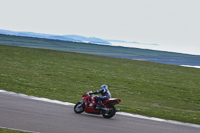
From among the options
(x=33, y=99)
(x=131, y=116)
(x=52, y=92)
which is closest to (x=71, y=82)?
(x=52, y=92)

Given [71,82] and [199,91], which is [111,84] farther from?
[199,91]

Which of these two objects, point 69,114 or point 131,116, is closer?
point 69,114

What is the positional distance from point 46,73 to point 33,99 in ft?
48.9

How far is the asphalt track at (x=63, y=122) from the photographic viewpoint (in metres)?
13.0

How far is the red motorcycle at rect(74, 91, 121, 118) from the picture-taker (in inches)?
663

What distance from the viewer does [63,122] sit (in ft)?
46.8

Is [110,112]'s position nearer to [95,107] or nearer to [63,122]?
[95,107]

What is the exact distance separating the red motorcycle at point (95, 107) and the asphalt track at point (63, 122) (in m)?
0.33

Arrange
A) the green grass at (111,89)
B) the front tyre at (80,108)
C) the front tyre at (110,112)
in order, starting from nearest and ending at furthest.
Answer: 1. the front tyre at (110,112)
2. the front tyre at (80,108)
3. the green grass at (111,89)

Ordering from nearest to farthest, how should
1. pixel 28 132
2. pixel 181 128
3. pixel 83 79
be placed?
pixel 28 132 < pixel 181 128 < pixel 83 79

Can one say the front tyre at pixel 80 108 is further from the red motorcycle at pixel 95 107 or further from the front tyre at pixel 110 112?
the front tyre at pixel 110 112

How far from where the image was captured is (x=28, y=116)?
14.7 meters

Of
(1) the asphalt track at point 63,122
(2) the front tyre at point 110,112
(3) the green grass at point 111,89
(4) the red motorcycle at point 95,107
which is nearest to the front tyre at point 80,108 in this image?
(4) the red motorcycle at point 95,107

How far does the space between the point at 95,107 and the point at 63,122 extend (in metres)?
3.21
